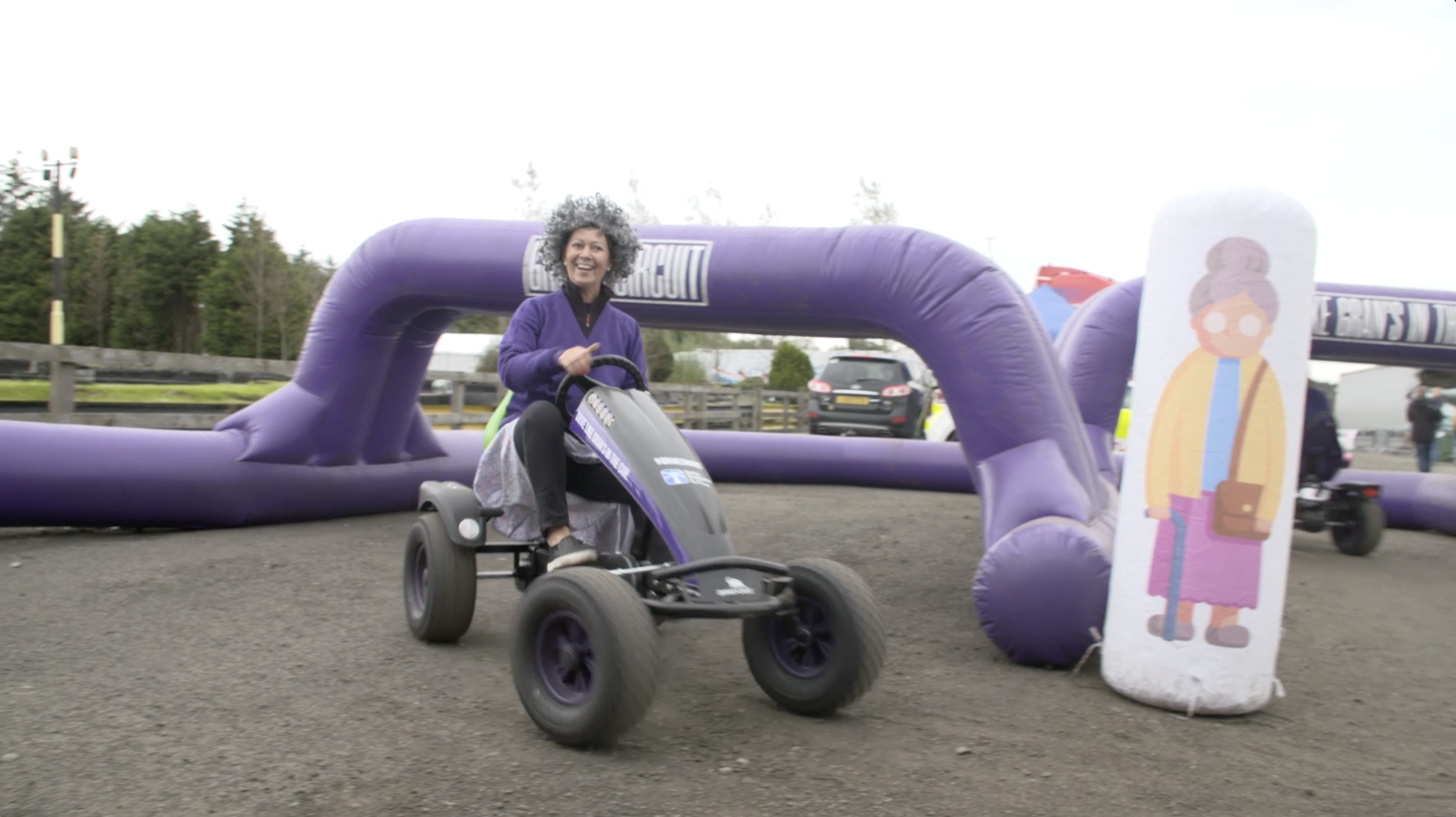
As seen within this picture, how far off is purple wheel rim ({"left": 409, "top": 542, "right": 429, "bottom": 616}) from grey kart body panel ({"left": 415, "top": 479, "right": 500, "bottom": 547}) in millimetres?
254

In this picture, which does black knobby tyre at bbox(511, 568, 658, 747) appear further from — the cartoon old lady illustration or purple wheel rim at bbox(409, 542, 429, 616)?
the cartoon old lady illustration

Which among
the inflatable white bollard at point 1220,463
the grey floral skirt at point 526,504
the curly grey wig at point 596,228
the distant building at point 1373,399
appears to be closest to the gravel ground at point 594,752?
the inflatable white bollard at point 1220,463

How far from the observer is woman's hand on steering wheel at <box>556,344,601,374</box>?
3678 millimetres

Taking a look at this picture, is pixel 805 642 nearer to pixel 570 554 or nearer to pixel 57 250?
pixel 570 554

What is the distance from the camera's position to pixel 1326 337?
8.77 metres

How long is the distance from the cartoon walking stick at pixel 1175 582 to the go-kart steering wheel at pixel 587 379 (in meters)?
2.02

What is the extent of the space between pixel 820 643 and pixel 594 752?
0.83m

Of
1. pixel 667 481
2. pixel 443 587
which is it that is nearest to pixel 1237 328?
pixel 667 481

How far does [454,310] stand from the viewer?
7.57 m

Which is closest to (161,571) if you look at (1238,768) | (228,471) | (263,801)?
(228,471)

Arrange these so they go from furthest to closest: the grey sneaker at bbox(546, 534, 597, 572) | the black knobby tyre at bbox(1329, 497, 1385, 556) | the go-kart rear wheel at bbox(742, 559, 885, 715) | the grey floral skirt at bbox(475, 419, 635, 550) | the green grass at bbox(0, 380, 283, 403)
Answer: the green grass at bbox(0, 380, 283, 403) < the black knobby tyre at bbox(1329, 497, 1385, 556) < the grey floral skirt at bbox(475, 419, 635, 550) < the grey sneaker at bbox(546, 534, 597, 572) < the go-kart rear wheel at bbox(742, 559, 885, 715)

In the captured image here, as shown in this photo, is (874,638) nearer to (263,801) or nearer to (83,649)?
(263,801)

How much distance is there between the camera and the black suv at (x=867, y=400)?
17609 mm

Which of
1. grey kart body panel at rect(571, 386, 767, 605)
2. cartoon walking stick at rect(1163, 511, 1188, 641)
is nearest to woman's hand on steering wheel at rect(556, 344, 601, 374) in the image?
grey kart body panel at rect(571, 386, 767, 605)
